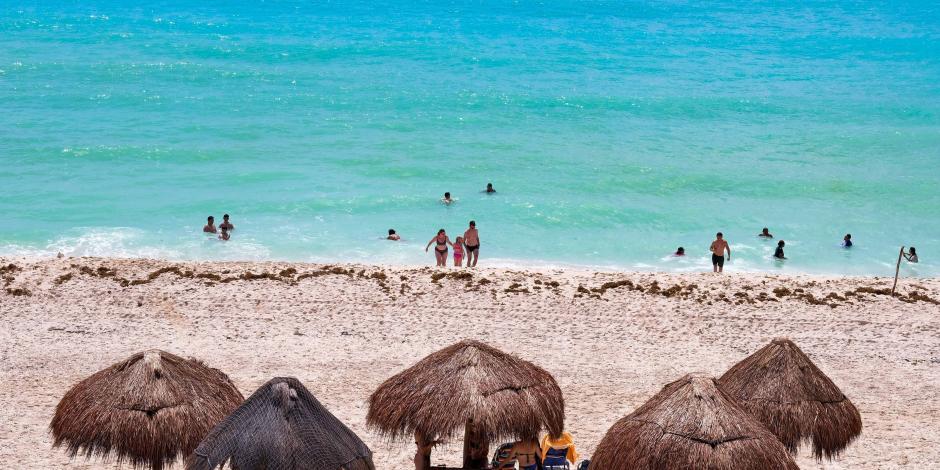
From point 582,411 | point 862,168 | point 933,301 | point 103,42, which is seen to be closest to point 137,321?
point 582,411

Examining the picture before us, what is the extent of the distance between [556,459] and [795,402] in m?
2.42

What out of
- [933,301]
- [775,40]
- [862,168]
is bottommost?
[933,301]

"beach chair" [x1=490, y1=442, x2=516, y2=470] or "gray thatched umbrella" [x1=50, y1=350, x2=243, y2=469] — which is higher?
"gray thatched umbrella" [x1=50, y1=350, x2=243, y2=469]

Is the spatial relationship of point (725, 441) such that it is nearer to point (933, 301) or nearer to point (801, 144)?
point (933, 301)

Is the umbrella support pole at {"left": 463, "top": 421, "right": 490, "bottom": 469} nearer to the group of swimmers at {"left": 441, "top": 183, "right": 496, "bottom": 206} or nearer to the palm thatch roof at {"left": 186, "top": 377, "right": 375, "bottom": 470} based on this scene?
the palm thatch roof at {"left": 186, "top": 377, "right": 375, "bottom": 470}

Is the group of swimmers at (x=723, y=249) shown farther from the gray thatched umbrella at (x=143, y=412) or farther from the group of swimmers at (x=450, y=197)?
the gray thatched umbrella at (x=143, y=412)

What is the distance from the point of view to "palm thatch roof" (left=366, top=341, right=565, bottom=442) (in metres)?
9.59

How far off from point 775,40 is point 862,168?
24.3 meters

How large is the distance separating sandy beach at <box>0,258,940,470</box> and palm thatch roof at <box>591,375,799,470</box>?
3.02 meters

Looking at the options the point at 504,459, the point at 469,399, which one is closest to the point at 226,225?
the point at 504,459

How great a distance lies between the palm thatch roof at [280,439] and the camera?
827 centimetres

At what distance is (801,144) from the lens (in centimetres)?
3195

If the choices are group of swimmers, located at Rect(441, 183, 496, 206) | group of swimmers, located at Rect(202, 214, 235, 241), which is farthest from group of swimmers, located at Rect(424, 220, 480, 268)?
group of swimmers, located at Rect(441, 183, 496, 206)

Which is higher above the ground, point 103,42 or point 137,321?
point 103,42
